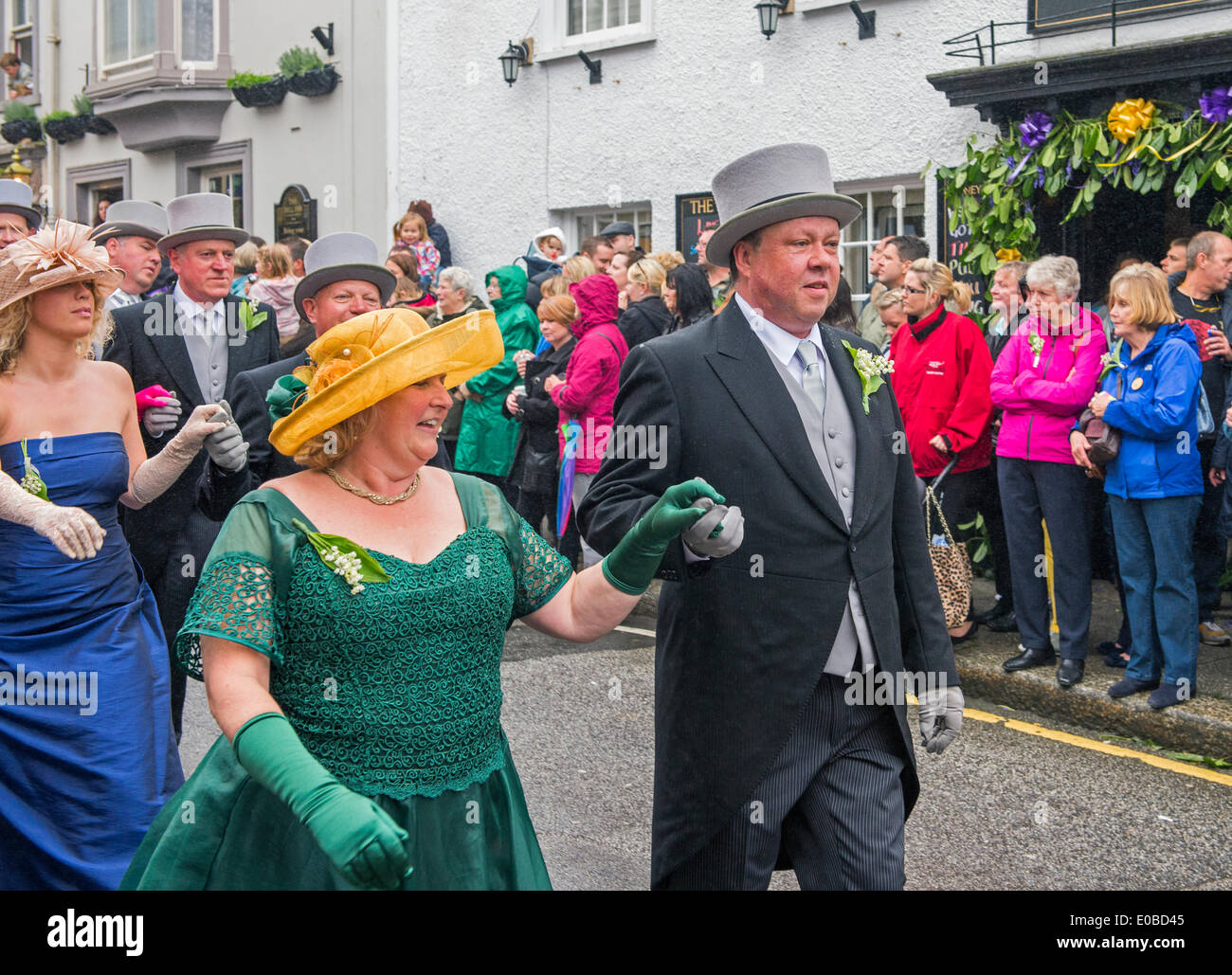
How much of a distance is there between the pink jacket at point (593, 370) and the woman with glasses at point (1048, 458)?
2.50m

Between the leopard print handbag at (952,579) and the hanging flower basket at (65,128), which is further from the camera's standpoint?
the hanging flower basket at (65,128)

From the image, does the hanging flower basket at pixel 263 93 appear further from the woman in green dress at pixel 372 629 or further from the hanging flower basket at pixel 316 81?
the woman in green dress at pixel 372 629

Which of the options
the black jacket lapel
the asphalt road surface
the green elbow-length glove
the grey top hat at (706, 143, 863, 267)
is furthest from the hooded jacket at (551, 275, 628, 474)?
the green elbow-length glove

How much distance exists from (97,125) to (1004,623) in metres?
17.6

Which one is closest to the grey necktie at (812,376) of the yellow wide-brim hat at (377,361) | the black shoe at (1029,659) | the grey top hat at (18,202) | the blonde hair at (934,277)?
the yellow wide-brim hat at (377,361)

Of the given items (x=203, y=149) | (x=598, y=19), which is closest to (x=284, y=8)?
(x=203, y=149)

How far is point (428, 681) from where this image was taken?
288cm

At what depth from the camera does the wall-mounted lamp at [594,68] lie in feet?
45.5

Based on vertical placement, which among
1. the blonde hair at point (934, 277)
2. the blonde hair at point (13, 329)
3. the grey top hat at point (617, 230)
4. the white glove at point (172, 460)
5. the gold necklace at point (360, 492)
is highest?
the grey top hat at point (617, 230)

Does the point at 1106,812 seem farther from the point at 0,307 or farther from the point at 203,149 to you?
the point at 203,149

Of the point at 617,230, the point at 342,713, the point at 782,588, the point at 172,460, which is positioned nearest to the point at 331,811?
the point at 342,713

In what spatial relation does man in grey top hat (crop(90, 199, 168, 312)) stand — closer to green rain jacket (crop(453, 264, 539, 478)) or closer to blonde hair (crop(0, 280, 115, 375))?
green rain jacket (crop(453, 264, 539, 478))

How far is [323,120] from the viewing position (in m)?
17.2

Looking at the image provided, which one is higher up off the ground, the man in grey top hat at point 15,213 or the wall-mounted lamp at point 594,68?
the wall-mounted lamp at point 594,68
